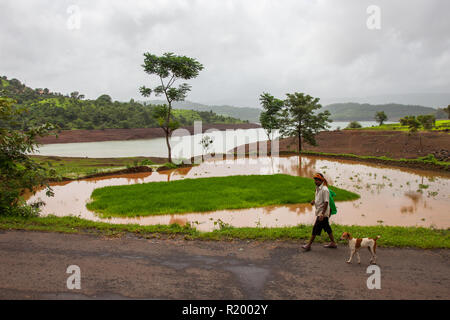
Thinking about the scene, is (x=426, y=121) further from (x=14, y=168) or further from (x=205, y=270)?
(x=14, y=168)

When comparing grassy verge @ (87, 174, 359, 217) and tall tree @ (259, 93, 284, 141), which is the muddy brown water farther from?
tall tree @ (259, 93, 284, 141)

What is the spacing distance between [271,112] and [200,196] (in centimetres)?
2447

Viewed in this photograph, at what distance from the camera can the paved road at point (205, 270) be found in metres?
4.96

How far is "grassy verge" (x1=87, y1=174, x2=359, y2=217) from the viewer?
12.8 metres

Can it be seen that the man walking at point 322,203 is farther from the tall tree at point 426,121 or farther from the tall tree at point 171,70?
the tall tree at point 426,121

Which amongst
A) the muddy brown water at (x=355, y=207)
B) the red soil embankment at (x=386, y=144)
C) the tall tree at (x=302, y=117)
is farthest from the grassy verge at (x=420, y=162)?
the tall tree at (x=302, y=117)

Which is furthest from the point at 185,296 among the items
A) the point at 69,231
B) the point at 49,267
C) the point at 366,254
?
the point at 69,231

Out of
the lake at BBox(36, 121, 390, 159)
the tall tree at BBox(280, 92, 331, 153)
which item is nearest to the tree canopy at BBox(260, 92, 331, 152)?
the tall tree at BBox(280, 92, 331, 153)

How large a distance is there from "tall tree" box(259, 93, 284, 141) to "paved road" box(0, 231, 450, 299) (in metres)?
29.7

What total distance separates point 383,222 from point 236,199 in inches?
257

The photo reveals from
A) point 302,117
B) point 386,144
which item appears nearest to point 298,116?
point 302,117

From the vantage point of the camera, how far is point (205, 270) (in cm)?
593
